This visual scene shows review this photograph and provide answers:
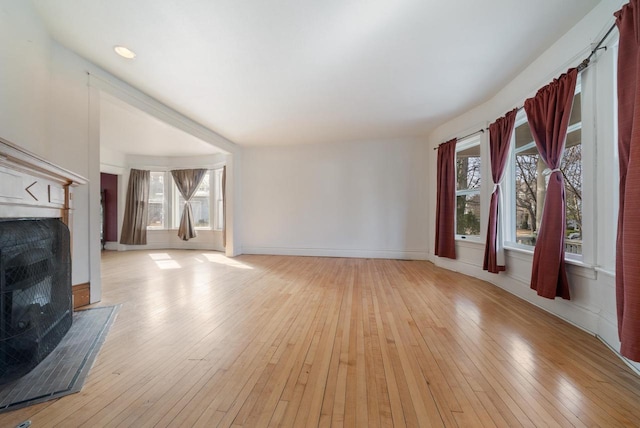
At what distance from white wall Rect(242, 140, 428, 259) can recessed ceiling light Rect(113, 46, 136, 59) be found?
3.55 m

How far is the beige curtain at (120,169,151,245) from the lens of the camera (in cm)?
654

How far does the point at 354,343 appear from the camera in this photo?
6.07 feet

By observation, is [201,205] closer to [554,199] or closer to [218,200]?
[218,200]

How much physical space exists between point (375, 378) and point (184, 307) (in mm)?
2093

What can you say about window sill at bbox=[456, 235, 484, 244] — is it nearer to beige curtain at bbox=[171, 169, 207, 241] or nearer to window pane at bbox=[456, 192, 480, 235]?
window pane at bbox=[456, 192, 480, 235]

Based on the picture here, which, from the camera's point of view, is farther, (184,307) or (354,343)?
(184,307)

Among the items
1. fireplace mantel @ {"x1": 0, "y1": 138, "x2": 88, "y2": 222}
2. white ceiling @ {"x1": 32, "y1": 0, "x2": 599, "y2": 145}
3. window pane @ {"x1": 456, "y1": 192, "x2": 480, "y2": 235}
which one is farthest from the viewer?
window pane @ {"x1": 456, "y1": 192, "x2": 480, "y2": 235}

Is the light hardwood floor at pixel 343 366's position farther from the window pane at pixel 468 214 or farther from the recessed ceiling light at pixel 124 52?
the recessed ceiling light at pixel 124 52

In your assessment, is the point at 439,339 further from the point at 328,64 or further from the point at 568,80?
the point at 328,64

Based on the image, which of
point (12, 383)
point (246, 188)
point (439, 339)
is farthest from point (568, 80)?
point (246, 188)

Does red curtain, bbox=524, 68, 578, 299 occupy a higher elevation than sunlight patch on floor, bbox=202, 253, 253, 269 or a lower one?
higher

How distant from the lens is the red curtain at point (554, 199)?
85.6 inches

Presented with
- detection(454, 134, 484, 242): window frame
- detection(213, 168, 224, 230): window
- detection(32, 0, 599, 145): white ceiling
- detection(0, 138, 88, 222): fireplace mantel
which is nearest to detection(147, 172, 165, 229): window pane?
detection(213, 168, 224, 230): window

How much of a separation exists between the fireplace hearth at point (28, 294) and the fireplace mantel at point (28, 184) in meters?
0.08
